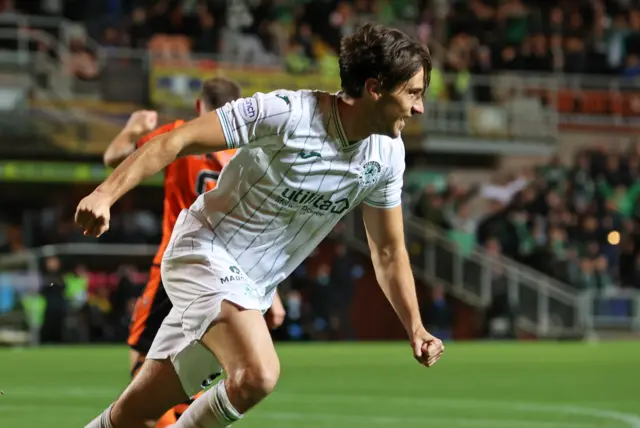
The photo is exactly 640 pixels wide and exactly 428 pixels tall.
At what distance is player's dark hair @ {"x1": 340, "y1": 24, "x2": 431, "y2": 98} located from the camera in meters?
5.11

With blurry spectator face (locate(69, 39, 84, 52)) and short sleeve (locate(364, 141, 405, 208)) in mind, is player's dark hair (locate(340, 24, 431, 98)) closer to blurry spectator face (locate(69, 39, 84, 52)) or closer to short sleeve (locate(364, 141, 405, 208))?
short sleeve (locate(364, 141, 405, 208))

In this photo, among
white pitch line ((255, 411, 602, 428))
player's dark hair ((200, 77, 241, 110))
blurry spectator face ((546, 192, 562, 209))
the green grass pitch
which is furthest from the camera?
blurry spectator face ((546, 192, 562, 209))

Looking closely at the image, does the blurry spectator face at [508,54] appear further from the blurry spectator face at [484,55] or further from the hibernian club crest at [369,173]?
the hibernian club crest at [369,173]

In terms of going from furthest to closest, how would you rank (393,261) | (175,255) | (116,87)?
(116,87) < (393,261) < (175,255)

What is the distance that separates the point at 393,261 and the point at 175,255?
1.00 metres

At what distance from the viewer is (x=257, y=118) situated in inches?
199

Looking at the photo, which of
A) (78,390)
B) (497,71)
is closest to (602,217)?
(497,71)

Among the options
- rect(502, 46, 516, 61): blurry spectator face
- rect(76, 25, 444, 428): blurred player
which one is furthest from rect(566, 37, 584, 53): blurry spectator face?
rect(76, 25, 444, 428): blurred player

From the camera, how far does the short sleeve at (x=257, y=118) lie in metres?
4.98

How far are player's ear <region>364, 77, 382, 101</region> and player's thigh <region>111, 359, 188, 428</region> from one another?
1377 mm

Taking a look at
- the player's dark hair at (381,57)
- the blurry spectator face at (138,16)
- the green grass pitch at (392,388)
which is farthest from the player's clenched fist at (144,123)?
the blurry spectator face at (138,16)

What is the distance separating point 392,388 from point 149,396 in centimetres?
748

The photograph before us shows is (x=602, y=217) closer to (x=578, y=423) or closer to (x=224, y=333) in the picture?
(x=578, y=423)

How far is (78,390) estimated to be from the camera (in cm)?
1227
